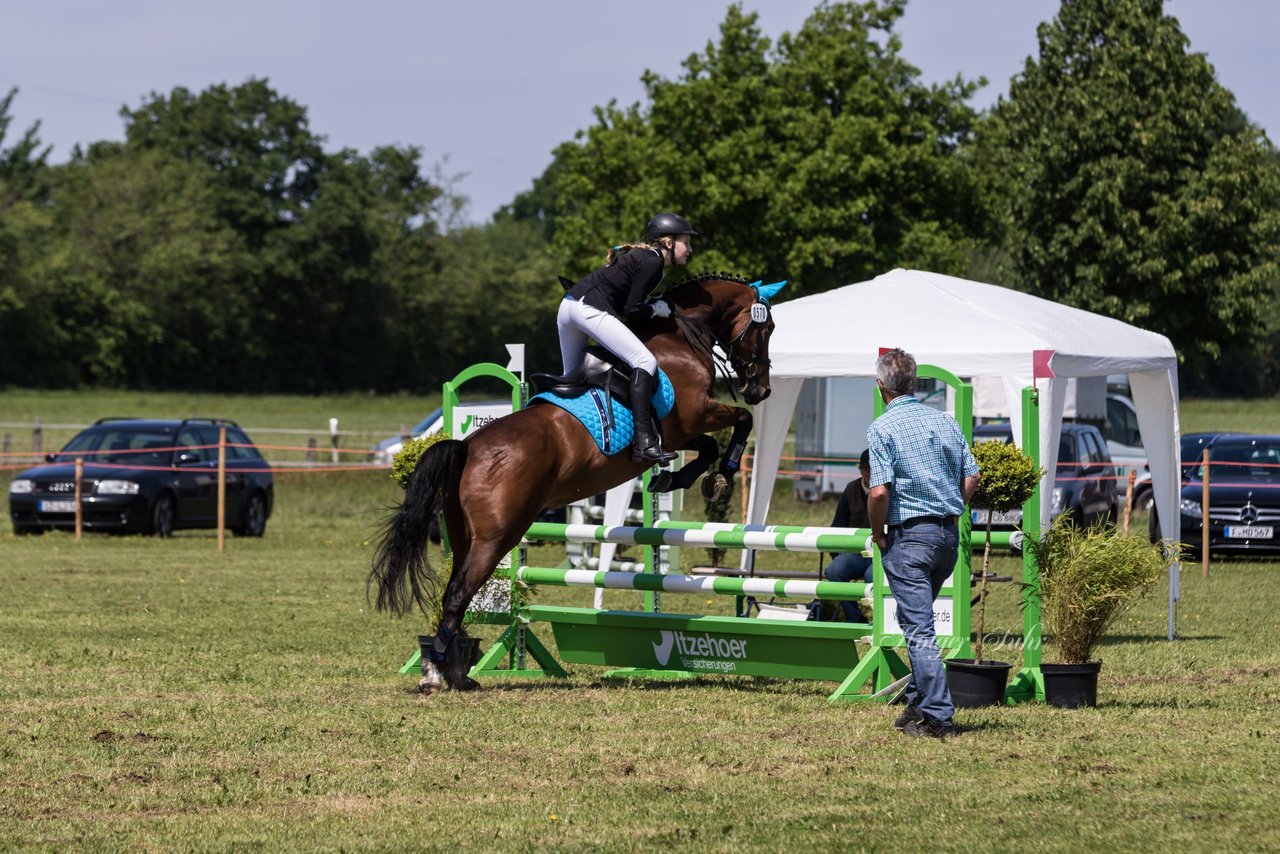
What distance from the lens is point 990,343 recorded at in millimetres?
11820

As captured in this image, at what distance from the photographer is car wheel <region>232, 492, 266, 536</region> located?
867 inches

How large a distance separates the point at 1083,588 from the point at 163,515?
50.9ft

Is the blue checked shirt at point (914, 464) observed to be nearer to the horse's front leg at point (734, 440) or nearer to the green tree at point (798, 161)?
the horse's front leg at point (734, 440)

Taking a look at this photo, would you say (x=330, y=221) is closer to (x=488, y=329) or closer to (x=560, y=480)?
(x=488, y=329)

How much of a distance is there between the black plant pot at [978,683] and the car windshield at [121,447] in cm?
1498

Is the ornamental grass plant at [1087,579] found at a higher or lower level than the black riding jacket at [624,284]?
lower

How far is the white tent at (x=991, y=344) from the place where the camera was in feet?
38.7

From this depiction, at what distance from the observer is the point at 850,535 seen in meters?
8.33

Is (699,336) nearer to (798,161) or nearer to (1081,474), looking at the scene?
(1081,474)

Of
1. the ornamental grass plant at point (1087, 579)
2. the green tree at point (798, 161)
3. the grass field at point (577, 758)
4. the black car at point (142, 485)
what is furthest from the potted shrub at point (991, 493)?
the green tree at point (798, 161)

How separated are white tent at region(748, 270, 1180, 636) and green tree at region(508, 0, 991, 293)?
74.7 ft

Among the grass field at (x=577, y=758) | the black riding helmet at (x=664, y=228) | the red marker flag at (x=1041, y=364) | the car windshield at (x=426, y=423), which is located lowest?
the grass field at (x=577, y=758)

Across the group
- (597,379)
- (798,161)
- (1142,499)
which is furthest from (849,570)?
(798,161)

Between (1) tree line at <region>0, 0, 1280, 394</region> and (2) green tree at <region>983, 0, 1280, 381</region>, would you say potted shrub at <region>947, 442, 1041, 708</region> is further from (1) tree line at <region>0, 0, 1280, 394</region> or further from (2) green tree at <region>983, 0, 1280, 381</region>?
(2) green tree at <region>983, 0, 1280, 381</region>
